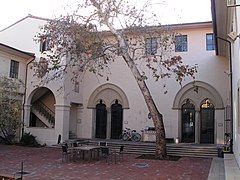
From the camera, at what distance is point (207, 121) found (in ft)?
73.8

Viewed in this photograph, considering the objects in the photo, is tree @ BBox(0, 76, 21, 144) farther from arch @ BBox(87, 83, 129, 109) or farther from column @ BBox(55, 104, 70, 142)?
arch @ BBox(87, 83, 129, 109)

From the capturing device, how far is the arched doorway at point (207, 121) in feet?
73.0

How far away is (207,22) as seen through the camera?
21578 millimetres

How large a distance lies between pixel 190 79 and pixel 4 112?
547 inches

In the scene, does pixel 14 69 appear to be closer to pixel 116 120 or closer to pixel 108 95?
pixel 108 95

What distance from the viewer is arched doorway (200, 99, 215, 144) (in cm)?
2227

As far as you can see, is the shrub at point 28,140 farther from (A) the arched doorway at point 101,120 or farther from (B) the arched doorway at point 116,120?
(B) the arched doorway at point 116,120

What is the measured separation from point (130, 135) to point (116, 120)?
6.74 feet

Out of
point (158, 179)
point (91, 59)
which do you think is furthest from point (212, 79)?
point (158, 179)

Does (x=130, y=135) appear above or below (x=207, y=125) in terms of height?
below

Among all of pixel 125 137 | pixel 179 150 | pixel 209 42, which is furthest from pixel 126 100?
pixel 209 42

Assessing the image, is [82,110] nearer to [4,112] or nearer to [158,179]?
[4,112]

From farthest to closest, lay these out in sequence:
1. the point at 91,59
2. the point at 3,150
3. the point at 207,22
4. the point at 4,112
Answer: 1. the point at 207,22
2. the point at 3,150
3. the point at 91,59
4. the point at 4,112

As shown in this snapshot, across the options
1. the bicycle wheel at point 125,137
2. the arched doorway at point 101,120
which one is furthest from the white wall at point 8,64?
the bicycle wheel at point 125,137
